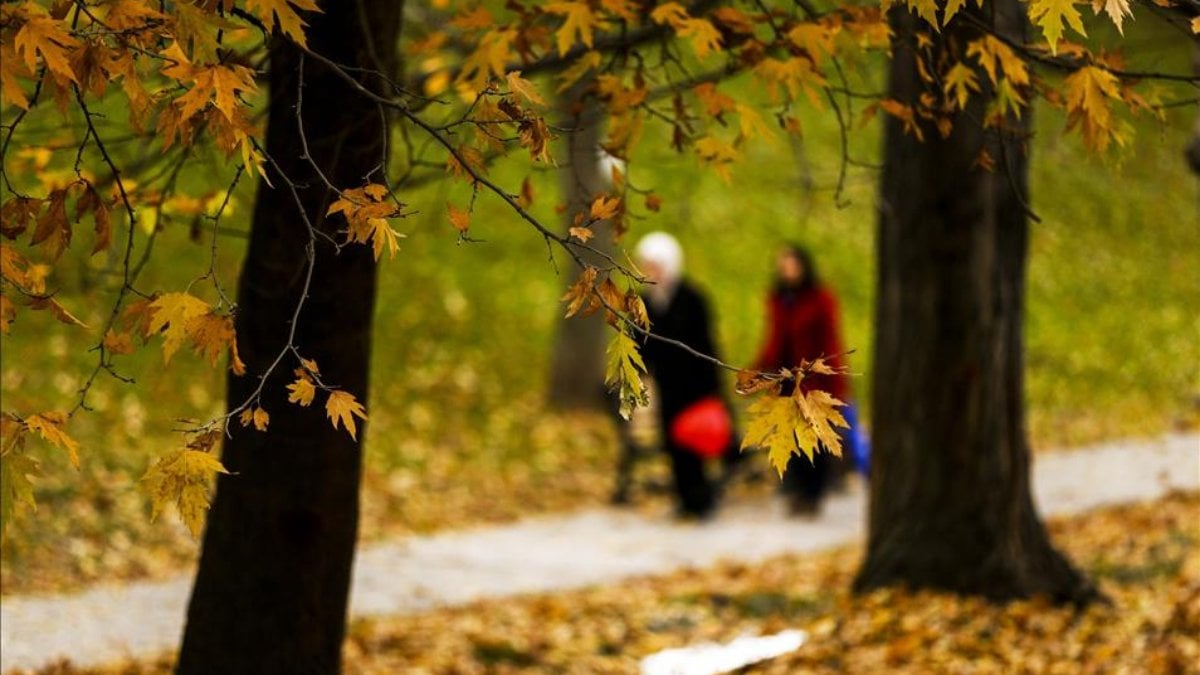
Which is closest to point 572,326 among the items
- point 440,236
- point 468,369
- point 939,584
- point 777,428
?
point 468,369

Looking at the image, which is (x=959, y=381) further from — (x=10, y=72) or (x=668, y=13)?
(x=10, y=72)

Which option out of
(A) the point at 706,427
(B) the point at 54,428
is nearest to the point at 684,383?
(A) the point at 706,427

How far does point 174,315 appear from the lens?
3252mm

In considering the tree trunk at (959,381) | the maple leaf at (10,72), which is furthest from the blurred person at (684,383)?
the maple leaf at (10,72)

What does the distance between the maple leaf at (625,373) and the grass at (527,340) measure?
164 cm

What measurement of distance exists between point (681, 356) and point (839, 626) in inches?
168

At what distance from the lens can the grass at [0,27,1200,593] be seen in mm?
11141

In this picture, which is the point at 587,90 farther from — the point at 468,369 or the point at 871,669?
the point at 468,369

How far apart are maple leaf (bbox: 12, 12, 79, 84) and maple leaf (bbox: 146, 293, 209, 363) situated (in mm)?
518

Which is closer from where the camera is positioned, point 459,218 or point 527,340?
point 459,218

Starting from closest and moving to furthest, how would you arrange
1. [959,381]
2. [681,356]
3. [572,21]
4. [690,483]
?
[572,21] < [959,381] < [681,356] < [690,483]

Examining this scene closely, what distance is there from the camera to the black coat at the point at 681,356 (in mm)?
11391

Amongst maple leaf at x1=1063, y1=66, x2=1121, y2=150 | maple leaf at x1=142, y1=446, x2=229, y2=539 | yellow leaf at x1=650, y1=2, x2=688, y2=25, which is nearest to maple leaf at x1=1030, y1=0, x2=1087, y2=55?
maple leaf at x1=1063, y1=66, x2=1121, y2=150

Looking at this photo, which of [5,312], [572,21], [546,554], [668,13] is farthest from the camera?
[546,554]
